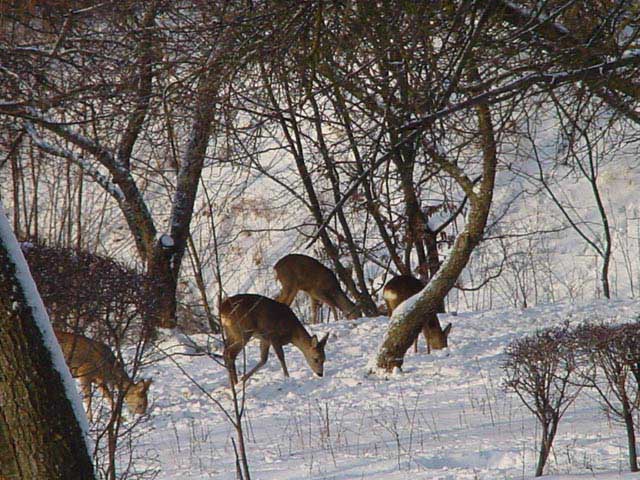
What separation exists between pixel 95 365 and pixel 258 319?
3.20 metres

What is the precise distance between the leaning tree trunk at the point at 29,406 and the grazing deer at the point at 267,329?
683 centimetres

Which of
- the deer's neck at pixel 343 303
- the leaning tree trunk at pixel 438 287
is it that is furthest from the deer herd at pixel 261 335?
the deer's neck at pixel 343 303

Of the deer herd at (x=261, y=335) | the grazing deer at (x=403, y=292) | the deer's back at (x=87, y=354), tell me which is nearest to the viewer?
the deer's back at (x=87, y=354)

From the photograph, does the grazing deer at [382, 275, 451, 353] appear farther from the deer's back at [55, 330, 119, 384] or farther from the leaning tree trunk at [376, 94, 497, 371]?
the deer's back at [55, 330, 119, 384]

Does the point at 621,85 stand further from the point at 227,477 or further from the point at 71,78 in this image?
the point at 71,78

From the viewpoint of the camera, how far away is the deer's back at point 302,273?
571 inches

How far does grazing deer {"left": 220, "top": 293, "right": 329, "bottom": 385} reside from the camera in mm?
10938

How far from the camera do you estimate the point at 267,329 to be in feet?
36.9

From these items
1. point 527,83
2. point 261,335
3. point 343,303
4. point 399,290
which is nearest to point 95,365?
point 261,335

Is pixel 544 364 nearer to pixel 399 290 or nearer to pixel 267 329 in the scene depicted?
pixel 267 329

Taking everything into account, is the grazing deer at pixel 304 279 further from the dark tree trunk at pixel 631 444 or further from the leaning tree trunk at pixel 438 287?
the dark tree trunk at pixel 631 444

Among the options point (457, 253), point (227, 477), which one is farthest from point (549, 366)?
point (457, 253)

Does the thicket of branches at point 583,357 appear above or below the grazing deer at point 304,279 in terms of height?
below

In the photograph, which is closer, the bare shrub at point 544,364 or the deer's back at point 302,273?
the bare shrub at point 544,364
